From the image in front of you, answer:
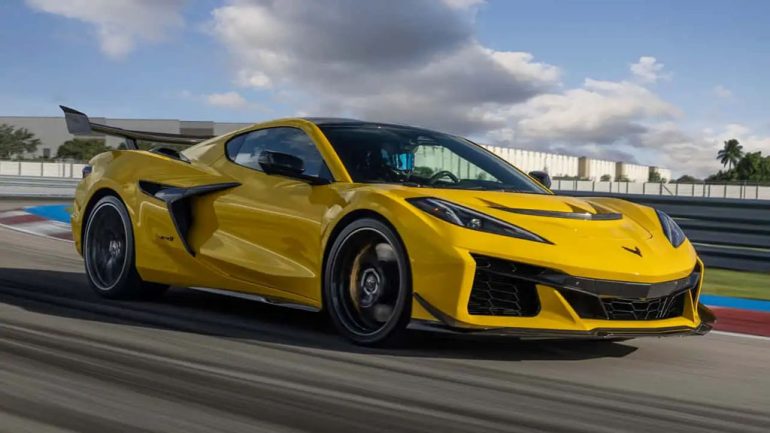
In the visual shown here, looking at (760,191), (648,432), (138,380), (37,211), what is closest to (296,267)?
(138,380)

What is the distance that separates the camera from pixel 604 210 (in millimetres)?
5324

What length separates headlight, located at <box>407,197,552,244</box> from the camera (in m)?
4.55

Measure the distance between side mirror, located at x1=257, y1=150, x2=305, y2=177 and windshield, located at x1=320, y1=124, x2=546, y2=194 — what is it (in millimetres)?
267

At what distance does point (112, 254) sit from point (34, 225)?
307 inches

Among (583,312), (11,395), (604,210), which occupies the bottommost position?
(11,395)

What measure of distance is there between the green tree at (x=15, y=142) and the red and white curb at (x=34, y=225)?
2706 inches

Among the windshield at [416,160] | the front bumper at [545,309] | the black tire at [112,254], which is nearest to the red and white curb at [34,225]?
the black tire at [112,254]

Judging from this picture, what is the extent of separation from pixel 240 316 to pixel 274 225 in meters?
0.83

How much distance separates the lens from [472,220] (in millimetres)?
4594

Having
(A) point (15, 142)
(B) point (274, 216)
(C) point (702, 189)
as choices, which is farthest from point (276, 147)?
(A) point (15, 142)

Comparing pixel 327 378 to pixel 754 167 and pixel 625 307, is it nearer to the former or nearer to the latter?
pixel 625 307

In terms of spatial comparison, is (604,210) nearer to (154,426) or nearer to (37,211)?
(154,426)

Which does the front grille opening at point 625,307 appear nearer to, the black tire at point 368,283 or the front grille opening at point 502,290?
the front grille opening at point 502,290

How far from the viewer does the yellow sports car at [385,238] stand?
4480 mm
